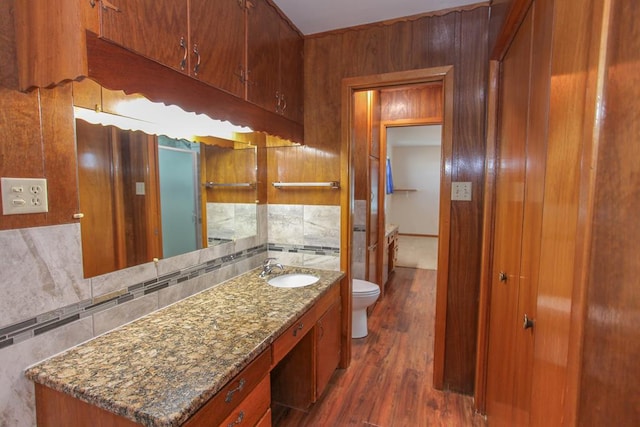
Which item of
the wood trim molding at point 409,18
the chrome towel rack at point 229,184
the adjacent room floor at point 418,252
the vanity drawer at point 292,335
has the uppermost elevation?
the wood trim molding at point 409,18

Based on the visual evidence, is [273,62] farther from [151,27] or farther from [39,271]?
[39,271]

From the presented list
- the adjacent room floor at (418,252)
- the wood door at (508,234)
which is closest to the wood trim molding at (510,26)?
the wood door at (508,234)

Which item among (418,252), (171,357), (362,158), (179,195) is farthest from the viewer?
(418,252)

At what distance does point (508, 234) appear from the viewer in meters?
1.41

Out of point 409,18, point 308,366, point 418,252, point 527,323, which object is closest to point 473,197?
point 527,323

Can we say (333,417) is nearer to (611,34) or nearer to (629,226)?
(629,226)

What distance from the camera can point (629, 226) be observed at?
1.71ft

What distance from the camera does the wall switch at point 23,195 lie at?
2.92ft

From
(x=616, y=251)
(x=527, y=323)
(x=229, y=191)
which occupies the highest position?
(x=229, y=191)

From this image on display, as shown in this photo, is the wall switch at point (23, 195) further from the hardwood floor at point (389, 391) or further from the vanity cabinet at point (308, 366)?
the hardwood floor at point (389, 391)

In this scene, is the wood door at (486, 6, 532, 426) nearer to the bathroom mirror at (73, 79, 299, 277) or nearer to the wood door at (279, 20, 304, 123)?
the wood door at (279, 20, 304, 123)

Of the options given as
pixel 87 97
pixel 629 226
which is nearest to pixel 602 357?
pixel 629 226

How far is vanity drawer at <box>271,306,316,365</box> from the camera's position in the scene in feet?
4.22

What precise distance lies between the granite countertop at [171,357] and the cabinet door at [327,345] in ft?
1.19
